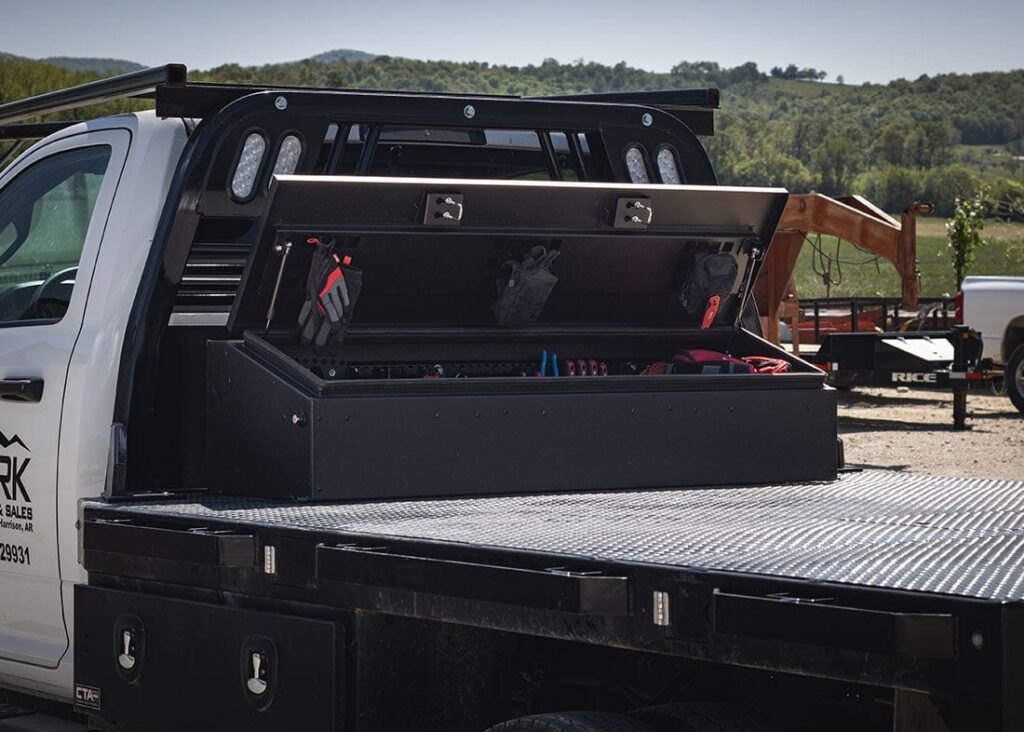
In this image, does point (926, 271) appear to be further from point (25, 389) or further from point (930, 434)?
point (25, 389)

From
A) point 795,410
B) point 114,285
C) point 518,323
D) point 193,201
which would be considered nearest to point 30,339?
point 114,285

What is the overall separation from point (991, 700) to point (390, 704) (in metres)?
1.51

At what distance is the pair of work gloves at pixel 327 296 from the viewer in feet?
14.2

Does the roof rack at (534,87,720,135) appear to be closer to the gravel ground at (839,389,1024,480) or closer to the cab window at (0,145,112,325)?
the cab window at (0,145,112,325)

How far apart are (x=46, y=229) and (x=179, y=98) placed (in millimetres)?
756

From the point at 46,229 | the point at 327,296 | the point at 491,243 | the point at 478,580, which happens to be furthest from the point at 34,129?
the point at 478,580

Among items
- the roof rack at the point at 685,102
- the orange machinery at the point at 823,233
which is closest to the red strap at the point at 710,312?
the roof rack at the point at 685,102

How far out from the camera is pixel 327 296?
4371mm

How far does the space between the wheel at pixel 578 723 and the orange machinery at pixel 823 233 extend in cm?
1602

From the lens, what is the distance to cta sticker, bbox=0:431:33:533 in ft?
14.3

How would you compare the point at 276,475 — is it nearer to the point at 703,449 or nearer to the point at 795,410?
the point at 703,449

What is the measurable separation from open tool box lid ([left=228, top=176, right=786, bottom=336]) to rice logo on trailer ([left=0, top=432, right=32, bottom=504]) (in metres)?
0.70

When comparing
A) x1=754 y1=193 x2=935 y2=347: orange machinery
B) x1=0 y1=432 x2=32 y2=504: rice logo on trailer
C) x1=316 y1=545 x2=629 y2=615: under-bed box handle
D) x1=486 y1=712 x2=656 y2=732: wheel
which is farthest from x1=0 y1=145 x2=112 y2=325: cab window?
x1=754 y1=193 x2=935 y2=347: orange machinery

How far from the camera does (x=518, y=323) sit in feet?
15.8
